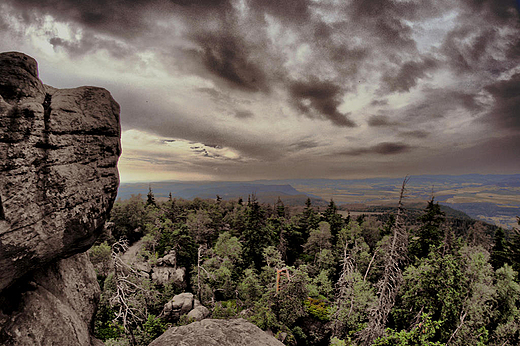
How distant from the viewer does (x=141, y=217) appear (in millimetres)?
53281

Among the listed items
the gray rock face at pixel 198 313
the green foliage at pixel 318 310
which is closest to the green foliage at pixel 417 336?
the green foliage at pixel 318 310

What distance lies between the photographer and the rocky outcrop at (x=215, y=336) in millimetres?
7715

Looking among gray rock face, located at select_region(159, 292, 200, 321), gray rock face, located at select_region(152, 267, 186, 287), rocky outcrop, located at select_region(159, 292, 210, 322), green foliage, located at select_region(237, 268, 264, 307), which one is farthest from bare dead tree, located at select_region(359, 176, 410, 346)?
gray rock face, located at select_region(152, 267, 186, 287)

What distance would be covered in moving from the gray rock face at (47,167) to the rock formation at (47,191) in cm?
2

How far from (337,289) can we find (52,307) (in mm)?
23346

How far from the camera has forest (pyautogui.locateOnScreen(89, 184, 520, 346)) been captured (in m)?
14.2

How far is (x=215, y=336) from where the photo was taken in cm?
804

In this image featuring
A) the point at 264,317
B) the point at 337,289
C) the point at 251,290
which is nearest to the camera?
the point at 264,317

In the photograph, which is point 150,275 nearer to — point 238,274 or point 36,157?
point 238,274

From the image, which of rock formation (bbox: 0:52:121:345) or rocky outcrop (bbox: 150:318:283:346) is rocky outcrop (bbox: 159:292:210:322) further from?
rock formation (bbox: 0:52:121:345)

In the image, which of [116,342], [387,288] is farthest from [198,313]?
[387,288]

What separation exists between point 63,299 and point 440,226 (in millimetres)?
Result: 47018

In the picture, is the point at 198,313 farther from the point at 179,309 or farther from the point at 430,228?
the point at 430,228

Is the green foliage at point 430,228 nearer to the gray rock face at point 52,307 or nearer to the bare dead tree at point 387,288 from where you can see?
the bare dead tree at point 387,288
